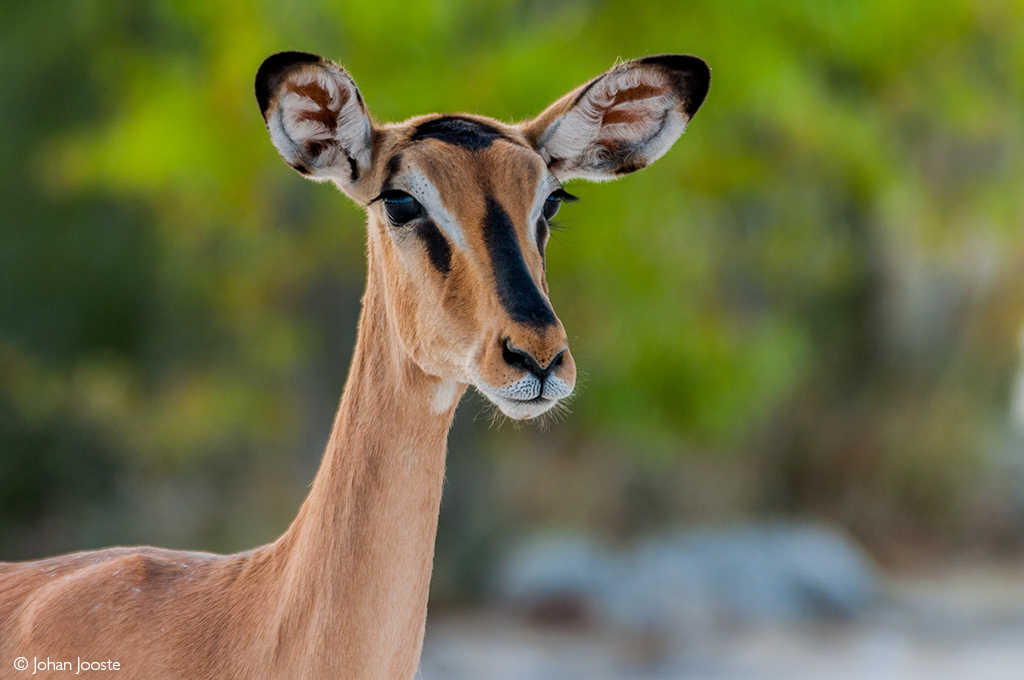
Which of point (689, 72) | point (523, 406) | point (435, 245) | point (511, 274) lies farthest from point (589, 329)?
point (523, 406)

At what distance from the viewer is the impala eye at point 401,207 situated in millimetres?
3166

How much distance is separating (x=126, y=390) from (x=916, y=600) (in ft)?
33.9

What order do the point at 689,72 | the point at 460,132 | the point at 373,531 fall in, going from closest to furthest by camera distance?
the point at 373,531 → the point at 460,132 → the point at 689,72

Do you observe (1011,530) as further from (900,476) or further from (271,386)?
(271,386)

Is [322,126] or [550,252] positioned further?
[550,252]

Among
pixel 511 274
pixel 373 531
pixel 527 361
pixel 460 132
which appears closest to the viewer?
pixel 527 361

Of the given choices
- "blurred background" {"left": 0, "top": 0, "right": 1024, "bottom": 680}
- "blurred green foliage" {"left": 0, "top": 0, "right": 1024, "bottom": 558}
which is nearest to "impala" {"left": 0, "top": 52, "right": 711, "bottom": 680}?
"blurred green foliage" {"left": 0, "top": 0, "right": 1024, "bottom": 558}

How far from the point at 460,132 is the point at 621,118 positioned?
0.61m

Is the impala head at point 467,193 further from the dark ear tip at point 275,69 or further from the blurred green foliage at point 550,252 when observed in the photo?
the blurred green foliage at point 550,252

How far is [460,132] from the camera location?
3227mm

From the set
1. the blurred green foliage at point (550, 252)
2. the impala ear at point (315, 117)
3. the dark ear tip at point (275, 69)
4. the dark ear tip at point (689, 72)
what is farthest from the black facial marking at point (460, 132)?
the blurred green foliage at point (550, 252)

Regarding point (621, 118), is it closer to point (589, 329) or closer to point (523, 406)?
point (523, 406)

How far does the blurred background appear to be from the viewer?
37.9 ft

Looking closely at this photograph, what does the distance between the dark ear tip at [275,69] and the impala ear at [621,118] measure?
75 cm
